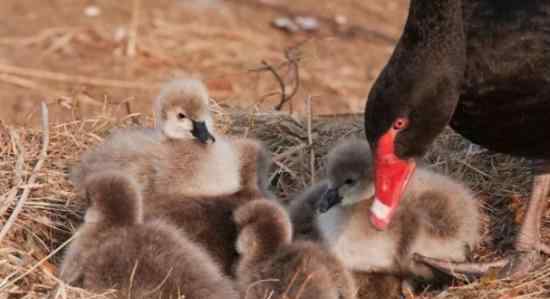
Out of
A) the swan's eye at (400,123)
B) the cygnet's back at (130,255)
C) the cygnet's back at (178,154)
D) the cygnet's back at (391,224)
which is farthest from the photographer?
the cygnet's back at (178,154)

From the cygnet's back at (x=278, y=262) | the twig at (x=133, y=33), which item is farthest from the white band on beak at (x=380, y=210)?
the twig at (x=133, y=33)

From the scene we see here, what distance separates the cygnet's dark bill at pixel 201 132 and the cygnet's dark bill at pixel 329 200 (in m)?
0.50

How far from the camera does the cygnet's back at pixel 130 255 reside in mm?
3533

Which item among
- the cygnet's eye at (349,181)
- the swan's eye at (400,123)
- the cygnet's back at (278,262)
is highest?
the swan's eye at (400,123)

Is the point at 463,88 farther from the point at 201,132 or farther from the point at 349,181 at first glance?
the point at 201,132

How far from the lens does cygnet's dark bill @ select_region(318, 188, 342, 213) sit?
3.95 meters

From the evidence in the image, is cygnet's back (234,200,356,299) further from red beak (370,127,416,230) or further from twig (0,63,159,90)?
twig (0,63,159,90)

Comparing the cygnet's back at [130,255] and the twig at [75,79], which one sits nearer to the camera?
the cygnet's back at [130,255]

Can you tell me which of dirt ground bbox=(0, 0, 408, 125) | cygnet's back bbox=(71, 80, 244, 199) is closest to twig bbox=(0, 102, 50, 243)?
cygnet's back bbox=(71, 80, 244, 199)

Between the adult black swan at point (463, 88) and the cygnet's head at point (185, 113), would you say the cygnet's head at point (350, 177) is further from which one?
the cygnet's head at point (185, 113)

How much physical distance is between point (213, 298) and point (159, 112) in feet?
3.16

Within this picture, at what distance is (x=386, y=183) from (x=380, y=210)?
0.32 ft

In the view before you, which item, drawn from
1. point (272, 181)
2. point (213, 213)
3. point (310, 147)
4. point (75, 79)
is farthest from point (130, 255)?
point (75, 79)

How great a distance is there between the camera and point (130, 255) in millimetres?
3604
